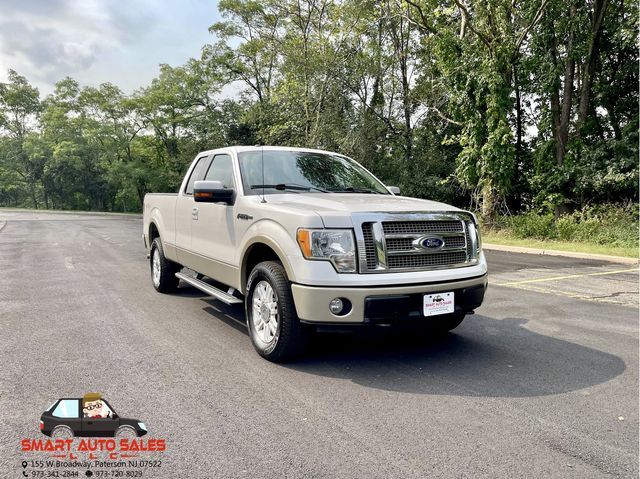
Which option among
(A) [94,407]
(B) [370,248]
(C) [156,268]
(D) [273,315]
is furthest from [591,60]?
(A) [94,407]

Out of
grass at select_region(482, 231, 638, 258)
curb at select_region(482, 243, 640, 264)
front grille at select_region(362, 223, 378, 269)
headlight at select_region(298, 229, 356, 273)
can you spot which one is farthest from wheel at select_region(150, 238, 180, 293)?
grass at select_region(482, 231, 638, 258)

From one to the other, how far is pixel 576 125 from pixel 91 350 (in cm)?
1793

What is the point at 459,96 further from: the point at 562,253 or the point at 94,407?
the point at 94,407

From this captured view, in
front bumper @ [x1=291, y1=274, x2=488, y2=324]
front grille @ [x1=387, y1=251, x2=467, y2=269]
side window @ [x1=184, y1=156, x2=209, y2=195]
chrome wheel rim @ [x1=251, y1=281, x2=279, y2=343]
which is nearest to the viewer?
front bumper @ [x1=291, y1=274, x2=488, y2=324]

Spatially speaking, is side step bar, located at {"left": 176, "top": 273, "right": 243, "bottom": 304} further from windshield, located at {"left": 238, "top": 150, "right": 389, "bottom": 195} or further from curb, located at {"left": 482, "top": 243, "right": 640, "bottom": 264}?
curb, located at {"left": 482, "top": 243, "right": 640, "bottom": 264}

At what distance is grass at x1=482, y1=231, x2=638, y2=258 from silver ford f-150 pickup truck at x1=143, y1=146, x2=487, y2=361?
10130mm

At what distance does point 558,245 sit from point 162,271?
40.0 feet

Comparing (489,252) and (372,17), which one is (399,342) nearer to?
(489,252)

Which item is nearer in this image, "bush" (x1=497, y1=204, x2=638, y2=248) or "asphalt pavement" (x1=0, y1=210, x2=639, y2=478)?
"asphalt pavement" (x1=0, y1=210, x2=639, y2=478)

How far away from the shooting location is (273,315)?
436 cm

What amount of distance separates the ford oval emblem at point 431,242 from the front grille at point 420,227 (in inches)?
2.8

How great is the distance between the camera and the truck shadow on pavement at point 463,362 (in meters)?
3.89

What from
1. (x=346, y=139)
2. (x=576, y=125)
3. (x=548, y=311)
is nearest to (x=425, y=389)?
(x=548, y=311)

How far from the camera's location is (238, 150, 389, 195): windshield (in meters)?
5.18
